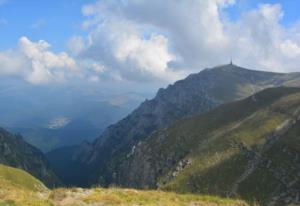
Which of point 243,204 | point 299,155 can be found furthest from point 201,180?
point 243,204

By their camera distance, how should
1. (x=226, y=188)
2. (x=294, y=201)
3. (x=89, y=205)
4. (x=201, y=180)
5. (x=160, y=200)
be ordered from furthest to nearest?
(x=201, y=180)
(x=226, y=188)
(x=294, y=201)
(x=160, y=200)
(x=89, y=205)

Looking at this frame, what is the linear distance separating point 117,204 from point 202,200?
833 centimetres

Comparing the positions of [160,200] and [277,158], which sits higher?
[277,158]

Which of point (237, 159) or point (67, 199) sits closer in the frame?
point (67, 199)

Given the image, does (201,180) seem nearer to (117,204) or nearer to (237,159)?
(237,159)

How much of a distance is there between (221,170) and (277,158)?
23.3 meters

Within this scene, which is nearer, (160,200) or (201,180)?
(160,200)

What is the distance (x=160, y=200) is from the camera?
3897 centimetres

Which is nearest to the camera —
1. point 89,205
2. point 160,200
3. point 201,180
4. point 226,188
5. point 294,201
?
point 89,205

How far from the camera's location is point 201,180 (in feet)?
635

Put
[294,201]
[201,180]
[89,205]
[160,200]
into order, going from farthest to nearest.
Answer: [201,180], [294,201], [160,200], [89,205]

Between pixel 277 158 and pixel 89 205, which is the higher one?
pixel 277 158

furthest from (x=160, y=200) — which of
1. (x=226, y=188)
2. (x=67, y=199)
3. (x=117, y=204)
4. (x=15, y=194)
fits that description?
(x=226, y=188)

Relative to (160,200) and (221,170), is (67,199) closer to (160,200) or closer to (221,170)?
(160,200)
